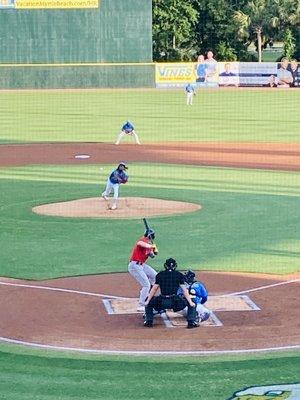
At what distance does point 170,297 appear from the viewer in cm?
1398

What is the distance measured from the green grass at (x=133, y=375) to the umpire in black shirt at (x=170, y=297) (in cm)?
138

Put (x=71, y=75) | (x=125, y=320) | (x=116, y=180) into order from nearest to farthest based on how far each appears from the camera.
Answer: (x=125, y=320) → (x=116, y=180) → (x=71, y=75)

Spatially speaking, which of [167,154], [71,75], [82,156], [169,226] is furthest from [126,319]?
[71,75]

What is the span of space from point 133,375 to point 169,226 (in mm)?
10484

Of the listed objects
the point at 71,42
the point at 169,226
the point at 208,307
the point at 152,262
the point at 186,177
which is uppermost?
the point at 71,42

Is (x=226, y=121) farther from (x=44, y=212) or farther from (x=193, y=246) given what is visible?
(x=193, y=246)

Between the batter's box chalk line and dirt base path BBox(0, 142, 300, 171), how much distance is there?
1723cm

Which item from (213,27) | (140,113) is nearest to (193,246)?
(140,113)

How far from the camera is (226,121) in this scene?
49.2 metres

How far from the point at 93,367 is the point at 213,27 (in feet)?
257

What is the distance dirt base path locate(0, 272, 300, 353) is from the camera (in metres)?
13.3

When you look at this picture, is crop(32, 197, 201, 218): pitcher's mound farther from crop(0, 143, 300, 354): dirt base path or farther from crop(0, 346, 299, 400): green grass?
crop(0, 346, 299, 400): green grass

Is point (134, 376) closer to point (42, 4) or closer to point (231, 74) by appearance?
point (42, 4)

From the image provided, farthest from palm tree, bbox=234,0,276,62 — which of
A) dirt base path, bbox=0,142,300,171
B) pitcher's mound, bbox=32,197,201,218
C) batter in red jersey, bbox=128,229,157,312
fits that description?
batter in red jersey, bbox=128,229,157,312
